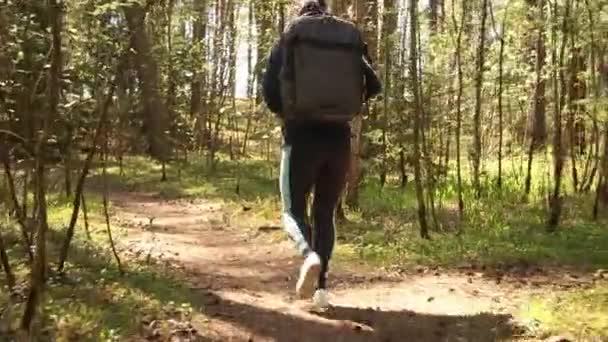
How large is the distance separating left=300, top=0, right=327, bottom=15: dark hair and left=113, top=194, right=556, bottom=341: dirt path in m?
2.08

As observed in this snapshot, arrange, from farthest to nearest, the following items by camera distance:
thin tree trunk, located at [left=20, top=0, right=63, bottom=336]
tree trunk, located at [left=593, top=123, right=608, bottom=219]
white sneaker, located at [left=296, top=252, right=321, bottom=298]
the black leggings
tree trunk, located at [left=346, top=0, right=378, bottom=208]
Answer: tree trunk, located at [left=593, top=123, right=608, bottom=219], tree trunk, located at [left=346, top=0, right=378, bottom=208], the black leggings, white sneaker, located at [left=296, top=252, right=321, bottom=298], thin tree trunk, located at [left=20, top=0, right=63, bottom=336]

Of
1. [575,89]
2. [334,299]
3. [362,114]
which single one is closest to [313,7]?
[334,299]

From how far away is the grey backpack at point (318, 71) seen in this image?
16.6 ft


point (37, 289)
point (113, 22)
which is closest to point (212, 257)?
point (113, 22)

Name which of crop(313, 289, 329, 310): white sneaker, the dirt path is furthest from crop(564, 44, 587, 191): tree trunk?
crop(313, 289, 329, 310): white sneaker

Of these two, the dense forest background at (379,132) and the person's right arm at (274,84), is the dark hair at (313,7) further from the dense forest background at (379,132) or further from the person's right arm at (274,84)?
the dense forest background at (379,132)

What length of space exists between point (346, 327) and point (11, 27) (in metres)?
3.79

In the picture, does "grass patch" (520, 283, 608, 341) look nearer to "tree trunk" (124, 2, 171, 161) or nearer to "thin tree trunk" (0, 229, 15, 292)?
"thin tree trunk" (0, 229, 15, 292)

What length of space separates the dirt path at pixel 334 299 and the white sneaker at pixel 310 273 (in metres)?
0.26

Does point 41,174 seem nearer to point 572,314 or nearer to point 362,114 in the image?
point 572,314

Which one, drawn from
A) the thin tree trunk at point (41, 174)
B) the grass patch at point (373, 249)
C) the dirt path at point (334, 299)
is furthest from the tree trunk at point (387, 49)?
the thin tree trunk at point (41, 174)

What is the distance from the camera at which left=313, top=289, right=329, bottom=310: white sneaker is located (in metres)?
5.36

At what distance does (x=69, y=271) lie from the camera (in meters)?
6.54

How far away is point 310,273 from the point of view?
4.94 meters
